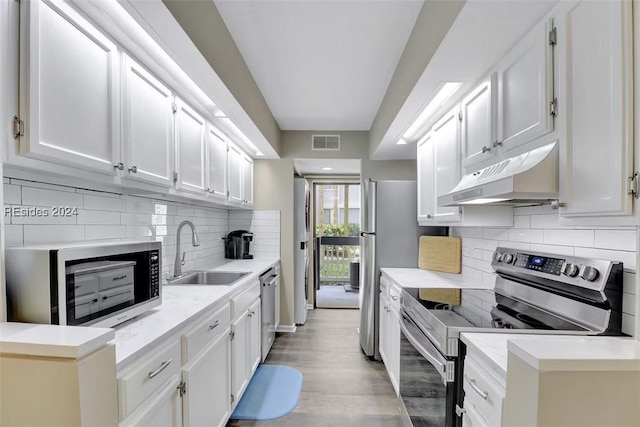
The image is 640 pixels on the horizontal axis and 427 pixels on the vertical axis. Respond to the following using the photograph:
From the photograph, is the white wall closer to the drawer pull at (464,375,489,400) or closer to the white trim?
the white trim

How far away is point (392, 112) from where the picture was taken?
8.21 ft

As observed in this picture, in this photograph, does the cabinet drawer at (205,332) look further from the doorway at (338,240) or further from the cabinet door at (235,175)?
the doorway at (338,240)

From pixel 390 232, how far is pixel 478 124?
1.42m

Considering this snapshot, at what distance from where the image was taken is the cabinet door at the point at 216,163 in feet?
8.22

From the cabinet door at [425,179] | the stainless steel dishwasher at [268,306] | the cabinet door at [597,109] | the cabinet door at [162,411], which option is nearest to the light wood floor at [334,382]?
the stainless steel dishwasher at [268,306]

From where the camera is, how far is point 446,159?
2260 millimetres

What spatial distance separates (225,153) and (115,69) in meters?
1.54

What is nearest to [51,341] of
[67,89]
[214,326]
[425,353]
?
[67,89]

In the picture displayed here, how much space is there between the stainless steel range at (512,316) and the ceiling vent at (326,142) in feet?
8.35

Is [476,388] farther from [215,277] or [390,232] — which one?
[215,277]

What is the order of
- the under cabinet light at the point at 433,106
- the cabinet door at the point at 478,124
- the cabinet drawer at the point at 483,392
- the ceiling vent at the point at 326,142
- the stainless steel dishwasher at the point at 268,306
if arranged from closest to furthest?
the cabinet drawer at the point at 483,392
the cabinet door at the point at 478,124
the under cabinet light at the point at 433,106
the stainless steel dishwasher at the point at 268,306
the ceiling vent at the point at 326,142

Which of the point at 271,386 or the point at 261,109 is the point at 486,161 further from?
the point at 271,386

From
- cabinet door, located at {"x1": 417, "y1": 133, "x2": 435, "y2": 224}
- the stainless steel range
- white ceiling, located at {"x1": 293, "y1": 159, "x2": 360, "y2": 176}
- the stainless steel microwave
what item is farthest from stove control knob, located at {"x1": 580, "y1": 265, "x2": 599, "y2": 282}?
white ceiling, located at {"x1": 293, "y1": 159, "x2": 360, "y2": 176}

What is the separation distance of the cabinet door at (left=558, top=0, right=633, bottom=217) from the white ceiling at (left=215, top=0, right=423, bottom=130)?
0.92m
